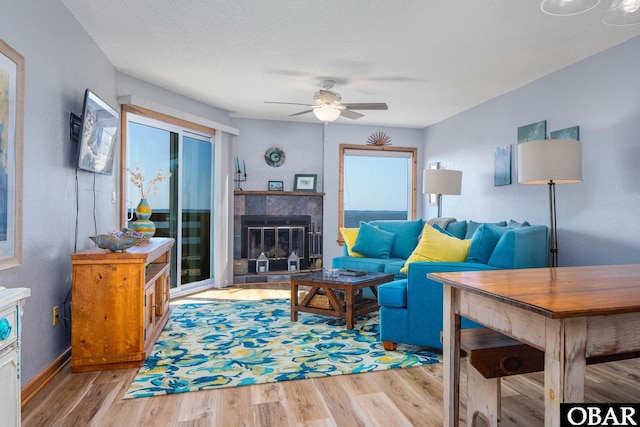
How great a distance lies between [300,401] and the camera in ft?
7.02

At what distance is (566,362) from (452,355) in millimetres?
597

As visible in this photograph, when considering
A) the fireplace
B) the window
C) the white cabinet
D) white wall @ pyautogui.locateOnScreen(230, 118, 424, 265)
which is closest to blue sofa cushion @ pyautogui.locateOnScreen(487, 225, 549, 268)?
the white cabinet

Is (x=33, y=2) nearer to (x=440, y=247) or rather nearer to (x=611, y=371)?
(x=440, y=247)

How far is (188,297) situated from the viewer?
4.86 m

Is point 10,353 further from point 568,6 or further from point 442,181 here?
point 442,181

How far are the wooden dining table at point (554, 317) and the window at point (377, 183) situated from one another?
472 cm

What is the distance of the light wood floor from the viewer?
6.36 ft

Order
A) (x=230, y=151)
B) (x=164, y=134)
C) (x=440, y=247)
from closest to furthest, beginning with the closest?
1. (x=440, y=247)
2. (x=164, y=134)
3. (x=230, y=151)

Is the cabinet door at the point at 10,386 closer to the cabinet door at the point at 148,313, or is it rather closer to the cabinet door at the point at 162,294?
the cabinet door at the point at 148,313

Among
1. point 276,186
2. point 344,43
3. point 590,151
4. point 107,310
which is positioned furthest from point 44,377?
point 590,151

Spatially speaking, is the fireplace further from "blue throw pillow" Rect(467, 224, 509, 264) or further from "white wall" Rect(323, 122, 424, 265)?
"blue throw pillow" Rect(467, 224, 509, 264)

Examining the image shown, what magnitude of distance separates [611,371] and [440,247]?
133 cm

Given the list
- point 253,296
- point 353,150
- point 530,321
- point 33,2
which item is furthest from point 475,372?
point 353,150

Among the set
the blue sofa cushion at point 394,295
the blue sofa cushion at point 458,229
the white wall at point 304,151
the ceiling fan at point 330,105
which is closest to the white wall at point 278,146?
the white wall at point 304,151
